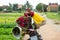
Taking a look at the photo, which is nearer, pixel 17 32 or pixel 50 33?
pixel 17 32

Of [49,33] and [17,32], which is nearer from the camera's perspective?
[17,32]

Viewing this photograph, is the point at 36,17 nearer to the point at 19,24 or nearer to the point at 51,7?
the point at 19,24

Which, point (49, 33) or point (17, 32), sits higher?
point (17, 32)

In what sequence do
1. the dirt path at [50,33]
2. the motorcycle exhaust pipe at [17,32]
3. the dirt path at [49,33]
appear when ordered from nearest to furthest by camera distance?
the motorcycle exhaust pipe at [17,32], the dirt path at [49,33], the dirt path at [50,33]

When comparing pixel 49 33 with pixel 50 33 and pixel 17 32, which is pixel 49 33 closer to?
pixel 50 33

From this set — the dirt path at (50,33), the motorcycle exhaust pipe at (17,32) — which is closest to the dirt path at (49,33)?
the dirt path at (50,33)

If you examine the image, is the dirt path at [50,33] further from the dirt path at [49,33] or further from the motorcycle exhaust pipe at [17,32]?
the motorcycle exhaust pipe at [17,32]

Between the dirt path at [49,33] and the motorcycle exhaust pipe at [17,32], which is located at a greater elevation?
the motorcycle exhaust pipe at [17,32]

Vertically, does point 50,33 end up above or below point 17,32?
below

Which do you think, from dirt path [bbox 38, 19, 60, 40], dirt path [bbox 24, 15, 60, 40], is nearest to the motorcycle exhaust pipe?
dirt path [bbox 24, 15, 60, 40]

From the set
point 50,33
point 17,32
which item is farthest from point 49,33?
point 17,32

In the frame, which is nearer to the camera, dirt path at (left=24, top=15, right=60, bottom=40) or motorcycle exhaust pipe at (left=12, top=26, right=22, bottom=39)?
motorcycle exhaust pipe at (left=12, top=26, right=22, bottom=39)

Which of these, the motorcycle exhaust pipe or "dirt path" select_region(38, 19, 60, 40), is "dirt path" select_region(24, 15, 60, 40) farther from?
the motorcycle exhaust pipe

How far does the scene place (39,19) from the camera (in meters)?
4.86
